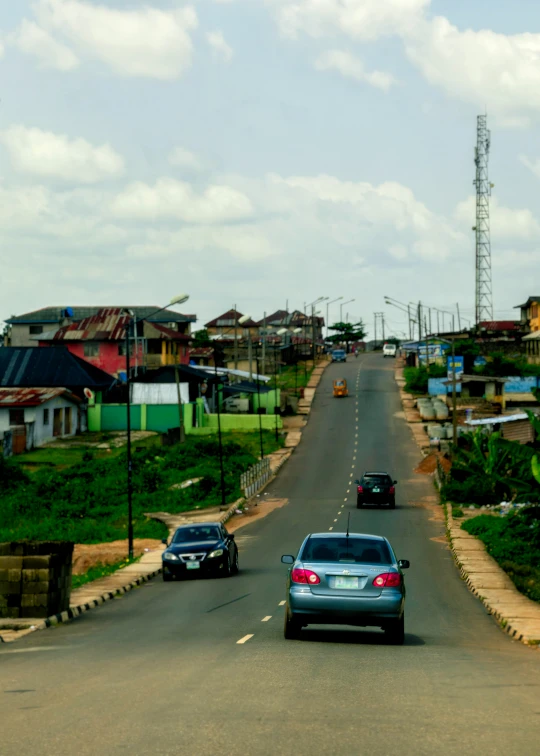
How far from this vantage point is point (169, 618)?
21.9m

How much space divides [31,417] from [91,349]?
2966 cm

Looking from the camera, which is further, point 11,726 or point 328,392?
point 328,392

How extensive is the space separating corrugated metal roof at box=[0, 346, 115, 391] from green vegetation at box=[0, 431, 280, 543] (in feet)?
55.5

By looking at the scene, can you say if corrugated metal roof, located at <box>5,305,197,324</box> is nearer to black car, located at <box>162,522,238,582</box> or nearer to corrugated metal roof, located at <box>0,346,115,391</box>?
corrugated metal roof, located at <box>0,346,115,391</box>

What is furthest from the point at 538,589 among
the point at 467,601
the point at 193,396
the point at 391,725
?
the point at 193,396

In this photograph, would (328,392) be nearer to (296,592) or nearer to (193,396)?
(193,396)

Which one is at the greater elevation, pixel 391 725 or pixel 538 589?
pixel 391 725

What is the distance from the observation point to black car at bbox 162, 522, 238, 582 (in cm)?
3034

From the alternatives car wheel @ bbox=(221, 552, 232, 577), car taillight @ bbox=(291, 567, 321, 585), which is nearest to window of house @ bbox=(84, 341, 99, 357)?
car wheel @ bbox=(221, 552, 232, 577)

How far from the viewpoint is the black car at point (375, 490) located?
52875mm

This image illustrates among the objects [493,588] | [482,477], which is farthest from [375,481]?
[493,588]

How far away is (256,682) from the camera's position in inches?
483

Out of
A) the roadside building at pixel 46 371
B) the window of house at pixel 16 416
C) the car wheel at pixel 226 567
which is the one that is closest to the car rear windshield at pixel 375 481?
the car wheel at pixel 226 567

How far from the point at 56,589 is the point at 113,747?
13.6 m
